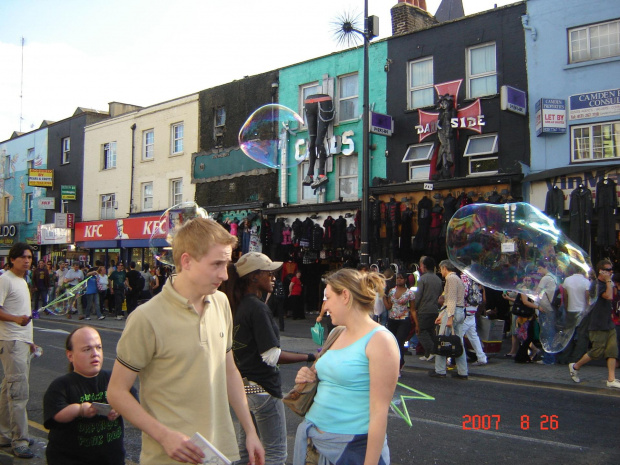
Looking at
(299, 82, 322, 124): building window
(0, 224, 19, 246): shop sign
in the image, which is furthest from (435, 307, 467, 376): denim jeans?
(0, 224, 19, 246): shop sign

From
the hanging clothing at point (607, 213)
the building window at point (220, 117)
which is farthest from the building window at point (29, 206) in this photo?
the hanging clothing at point (607, 213)

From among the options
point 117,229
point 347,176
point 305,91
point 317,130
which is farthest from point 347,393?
point 117,229

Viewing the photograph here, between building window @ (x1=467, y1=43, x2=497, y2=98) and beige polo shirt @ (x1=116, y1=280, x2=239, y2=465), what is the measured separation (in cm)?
1575

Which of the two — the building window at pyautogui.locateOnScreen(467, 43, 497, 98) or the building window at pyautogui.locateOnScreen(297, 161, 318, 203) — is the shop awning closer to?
the building window at pyautogui.locateOnScreen(467, 43, 497, 98)

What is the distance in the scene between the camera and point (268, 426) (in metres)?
3.88

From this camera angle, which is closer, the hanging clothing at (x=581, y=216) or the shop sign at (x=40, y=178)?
the hanging clothing at (x=581, y=216)

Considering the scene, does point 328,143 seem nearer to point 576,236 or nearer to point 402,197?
point 402,197

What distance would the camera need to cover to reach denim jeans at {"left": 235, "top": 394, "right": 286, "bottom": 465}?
3842 millimetres

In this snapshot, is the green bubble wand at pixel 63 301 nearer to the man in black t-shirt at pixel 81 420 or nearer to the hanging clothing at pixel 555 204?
the man in black t-shirt at pixel 81 420

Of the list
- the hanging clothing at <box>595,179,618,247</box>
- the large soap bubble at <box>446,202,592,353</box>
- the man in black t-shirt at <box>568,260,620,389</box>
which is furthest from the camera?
the hanging clothing at <box>595,179,618,247</box>

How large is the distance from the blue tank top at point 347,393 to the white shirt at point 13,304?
379 centimetres

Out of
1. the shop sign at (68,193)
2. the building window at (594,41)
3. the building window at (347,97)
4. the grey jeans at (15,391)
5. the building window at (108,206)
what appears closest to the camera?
the grey jeans at (15,391)

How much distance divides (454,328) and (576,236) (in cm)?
535

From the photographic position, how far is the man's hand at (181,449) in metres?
2.48
